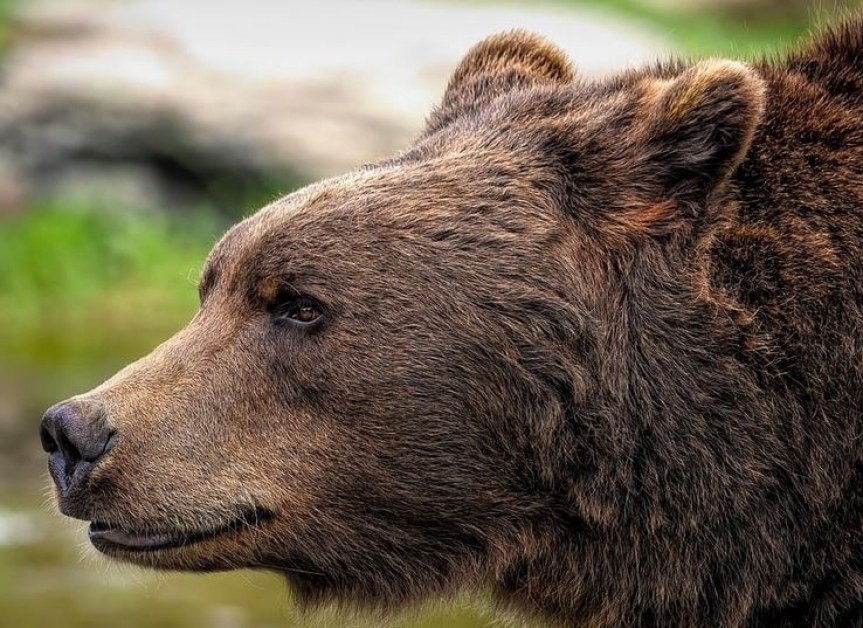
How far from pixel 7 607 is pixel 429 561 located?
3.68 m

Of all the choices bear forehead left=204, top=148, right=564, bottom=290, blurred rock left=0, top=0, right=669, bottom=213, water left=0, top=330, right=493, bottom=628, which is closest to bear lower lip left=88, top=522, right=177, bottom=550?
bear forehead left=204, top=148, right=564, bottom=290

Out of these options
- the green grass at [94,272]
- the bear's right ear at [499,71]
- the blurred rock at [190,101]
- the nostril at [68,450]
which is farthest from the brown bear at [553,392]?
the blurred rock at [190,101]

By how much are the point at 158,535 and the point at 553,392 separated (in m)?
1.22

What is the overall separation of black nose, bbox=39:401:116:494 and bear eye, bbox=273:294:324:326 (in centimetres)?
59

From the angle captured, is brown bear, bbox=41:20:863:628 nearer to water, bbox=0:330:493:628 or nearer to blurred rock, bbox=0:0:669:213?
Answer: water, bbox=0:330:493:628

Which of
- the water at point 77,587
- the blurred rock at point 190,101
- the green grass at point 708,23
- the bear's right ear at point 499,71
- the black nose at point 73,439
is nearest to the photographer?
the black nose at point 73,439

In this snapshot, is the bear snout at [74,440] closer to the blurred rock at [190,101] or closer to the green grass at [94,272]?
the green grass at [94,272]

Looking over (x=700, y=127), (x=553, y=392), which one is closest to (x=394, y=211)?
(x=553, y=392)

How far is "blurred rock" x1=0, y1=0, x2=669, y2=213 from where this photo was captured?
47.6 ft

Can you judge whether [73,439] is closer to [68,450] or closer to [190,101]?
[68,450]

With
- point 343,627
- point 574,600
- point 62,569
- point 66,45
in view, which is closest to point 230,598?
point 62,569

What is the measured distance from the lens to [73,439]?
175 inches

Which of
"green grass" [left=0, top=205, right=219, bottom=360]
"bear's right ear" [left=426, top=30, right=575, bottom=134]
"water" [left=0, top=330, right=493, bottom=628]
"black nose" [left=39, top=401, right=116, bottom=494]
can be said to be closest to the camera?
"black nose" [left=39, top=401, right=116, bottom=494]

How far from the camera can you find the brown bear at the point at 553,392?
4445mm
